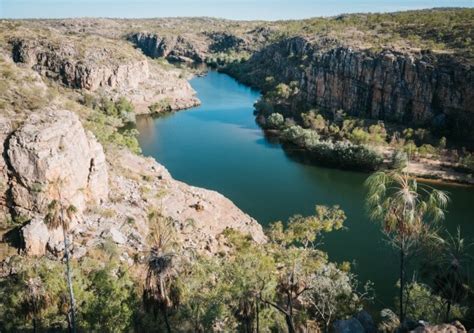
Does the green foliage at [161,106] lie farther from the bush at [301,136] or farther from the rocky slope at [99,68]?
the bush at [301,136]

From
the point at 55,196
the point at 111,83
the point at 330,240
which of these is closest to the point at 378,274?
the point at 330,240

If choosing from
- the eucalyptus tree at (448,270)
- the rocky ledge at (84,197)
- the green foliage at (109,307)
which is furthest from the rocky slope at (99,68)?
the eucalyptus tree at (448,270)

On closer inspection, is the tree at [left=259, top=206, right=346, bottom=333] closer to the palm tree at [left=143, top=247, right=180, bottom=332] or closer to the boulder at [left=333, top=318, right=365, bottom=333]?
the boulder at [left=333, top=318, right=365, bottom=333]

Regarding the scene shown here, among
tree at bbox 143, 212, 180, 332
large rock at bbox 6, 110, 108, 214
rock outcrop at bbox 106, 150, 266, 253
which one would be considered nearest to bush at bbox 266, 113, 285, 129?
rock outcrop at bbox 106, 150, 266, 253

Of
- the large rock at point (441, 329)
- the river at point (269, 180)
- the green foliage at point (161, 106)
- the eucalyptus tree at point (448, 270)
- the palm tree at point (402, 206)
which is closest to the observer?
the large rock at point (441, 329)

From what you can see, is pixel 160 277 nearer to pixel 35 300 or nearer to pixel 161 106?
pixel 35 300

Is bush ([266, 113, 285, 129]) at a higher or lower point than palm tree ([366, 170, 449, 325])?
lower

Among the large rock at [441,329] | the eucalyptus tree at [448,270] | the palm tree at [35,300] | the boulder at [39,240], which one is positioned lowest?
the boulder at [39,240]

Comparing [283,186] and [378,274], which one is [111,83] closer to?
[283,186]
